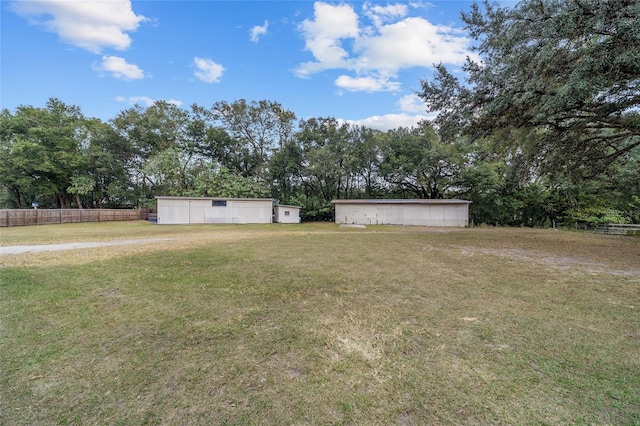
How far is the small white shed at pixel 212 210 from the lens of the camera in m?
19.8

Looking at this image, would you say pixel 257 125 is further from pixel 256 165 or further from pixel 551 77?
pixel 551 77

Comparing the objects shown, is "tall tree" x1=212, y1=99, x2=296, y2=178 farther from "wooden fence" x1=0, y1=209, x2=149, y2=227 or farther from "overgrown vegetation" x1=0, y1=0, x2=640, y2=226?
"wooden fence" x1=0, y1=209, x2=149, y2=227

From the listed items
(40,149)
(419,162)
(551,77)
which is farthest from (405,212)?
(40,149)

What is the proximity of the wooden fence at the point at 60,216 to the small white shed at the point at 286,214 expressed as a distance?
12.8 m

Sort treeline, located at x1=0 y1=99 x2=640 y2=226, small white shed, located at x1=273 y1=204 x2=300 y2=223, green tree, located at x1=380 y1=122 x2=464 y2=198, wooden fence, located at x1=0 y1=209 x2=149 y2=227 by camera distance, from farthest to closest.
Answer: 1. small white shed, located at x1=273 y1=204 x2=300 y2=223
2. green tree, located at x1=380 y1=122 x2=464 y2=198
3. treeline, located at x1=0 y1=99 x2=640 y2=226
4. wooden fence, located at x1=0 y1=209 x2=149 y2=227

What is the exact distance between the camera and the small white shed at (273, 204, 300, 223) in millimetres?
23469

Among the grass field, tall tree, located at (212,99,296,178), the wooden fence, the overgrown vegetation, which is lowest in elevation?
the grass field

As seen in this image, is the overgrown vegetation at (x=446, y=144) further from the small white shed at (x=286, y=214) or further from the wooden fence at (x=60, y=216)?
the wooden fence at (x=60, y=216)

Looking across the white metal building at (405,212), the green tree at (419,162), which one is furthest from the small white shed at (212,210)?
the green tree at (419,162)

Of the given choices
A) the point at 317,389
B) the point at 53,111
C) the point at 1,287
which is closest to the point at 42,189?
the point at 53,111

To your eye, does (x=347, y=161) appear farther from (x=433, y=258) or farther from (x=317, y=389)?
(x=317, y=389)

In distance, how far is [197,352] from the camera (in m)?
2.46

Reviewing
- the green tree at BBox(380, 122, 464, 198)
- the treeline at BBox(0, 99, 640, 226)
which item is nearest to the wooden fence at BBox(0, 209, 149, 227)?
the treeline at BBox(0, 99, 640, 226)

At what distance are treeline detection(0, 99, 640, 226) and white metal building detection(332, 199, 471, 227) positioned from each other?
10.2ft
